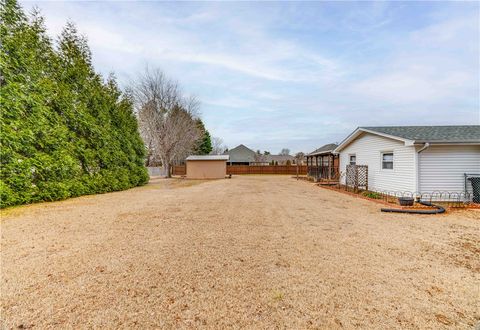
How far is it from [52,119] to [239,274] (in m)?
9.86

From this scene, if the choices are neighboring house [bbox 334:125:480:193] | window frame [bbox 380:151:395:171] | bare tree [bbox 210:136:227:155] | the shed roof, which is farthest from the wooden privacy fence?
bare tree [bbox 210:136:227:155]

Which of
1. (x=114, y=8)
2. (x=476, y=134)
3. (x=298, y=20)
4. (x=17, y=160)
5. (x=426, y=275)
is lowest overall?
(x=426, y=275)

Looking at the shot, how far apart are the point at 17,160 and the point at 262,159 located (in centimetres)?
4648

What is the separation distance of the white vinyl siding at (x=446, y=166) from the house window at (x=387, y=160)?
142 cm

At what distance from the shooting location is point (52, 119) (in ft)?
28.2

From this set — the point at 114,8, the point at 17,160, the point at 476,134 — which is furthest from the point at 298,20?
the point at 17,160

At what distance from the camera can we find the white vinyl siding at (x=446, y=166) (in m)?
8.34

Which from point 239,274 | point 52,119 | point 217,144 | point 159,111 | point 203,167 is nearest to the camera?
point 239,274

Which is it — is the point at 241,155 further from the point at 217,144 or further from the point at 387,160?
the point at 387,160

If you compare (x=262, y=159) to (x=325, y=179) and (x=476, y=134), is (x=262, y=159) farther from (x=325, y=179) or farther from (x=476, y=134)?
(x=476, y=134)

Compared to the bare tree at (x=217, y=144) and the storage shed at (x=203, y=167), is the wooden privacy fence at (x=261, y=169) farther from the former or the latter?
the bare tree at (x=217, y=144)

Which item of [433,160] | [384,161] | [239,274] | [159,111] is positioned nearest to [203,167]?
[159,111]

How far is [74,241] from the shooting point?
4.13m

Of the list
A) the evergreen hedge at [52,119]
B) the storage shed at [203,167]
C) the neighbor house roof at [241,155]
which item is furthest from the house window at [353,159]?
the neighbor house roof at [241,155]
